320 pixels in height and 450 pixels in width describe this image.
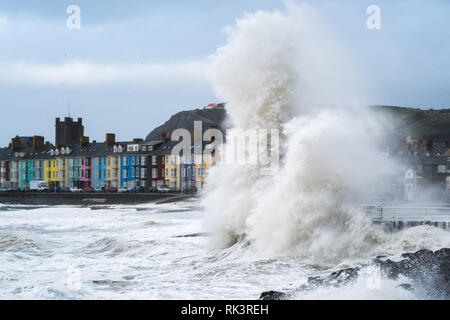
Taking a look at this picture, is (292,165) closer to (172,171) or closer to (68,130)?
(172,171)

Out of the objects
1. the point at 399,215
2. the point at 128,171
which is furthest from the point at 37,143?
the point at 399,215

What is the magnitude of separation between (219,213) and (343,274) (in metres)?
8.65

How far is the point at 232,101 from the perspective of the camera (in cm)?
2355

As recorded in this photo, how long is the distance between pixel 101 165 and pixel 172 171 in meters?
14.8

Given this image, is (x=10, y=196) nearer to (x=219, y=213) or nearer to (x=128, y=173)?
(x=128, y=173)

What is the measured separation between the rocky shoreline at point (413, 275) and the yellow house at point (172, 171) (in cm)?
6457

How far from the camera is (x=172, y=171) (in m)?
80.9

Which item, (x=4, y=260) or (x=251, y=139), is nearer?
(x=4, y=260)

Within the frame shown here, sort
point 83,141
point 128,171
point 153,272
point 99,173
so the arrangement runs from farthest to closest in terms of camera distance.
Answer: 1. point 83,141
2. point 99,173
3. point 128,171
4. point 153,272

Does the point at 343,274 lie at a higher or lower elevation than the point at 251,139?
lower

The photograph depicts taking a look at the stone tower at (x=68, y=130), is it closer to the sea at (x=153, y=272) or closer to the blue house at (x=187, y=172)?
the blue house at (x=187, y=172)

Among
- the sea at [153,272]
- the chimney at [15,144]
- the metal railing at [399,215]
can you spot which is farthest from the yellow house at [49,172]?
the metal railing at [399,215]
